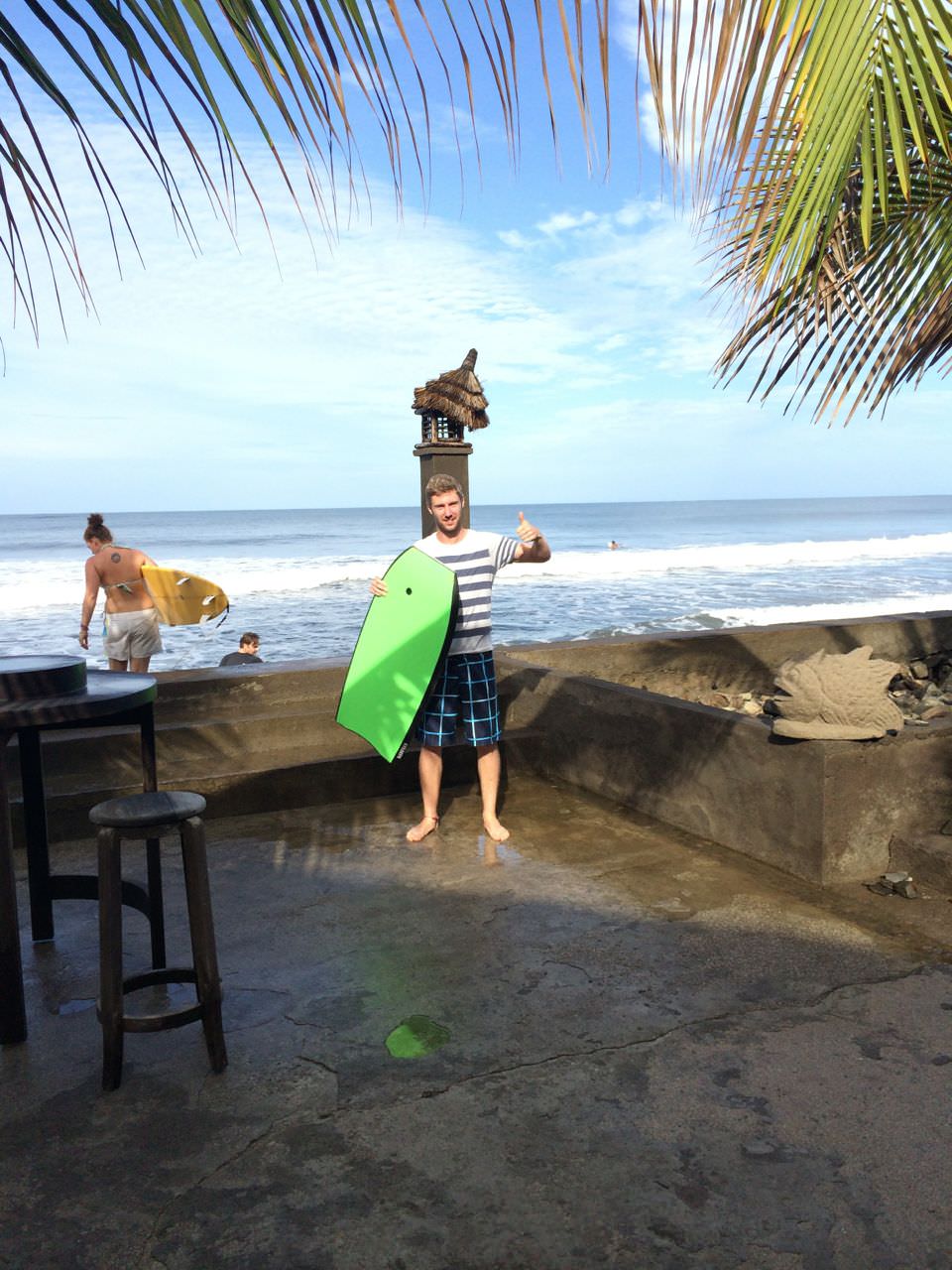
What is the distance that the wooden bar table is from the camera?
9.27ft

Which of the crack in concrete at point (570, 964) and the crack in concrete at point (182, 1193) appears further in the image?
the crack in concrete at point (570, 964)

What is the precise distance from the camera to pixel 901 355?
4.53 metres

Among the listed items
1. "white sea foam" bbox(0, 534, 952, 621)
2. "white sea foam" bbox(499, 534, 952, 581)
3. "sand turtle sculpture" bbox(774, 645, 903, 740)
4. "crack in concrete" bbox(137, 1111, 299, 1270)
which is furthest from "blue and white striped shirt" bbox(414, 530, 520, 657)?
"white sea foam" bbox(499, 534, 952, 581)

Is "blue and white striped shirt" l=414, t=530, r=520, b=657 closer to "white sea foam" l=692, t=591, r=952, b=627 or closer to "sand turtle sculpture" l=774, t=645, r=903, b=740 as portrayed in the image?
"sand turtle sculpture" l=774, t=645, r=903, b=740

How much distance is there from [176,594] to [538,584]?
23.1 metres

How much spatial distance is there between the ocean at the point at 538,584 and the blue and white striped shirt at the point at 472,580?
574 cm

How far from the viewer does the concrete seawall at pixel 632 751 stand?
4.00m

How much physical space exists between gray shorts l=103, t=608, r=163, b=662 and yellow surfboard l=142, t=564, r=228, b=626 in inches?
4.1

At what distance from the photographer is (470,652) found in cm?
474

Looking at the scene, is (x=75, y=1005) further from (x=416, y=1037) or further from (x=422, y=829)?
(x=422, y=829)

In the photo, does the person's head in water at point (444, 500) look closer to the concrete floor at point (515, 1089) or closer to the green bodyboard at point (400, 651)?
the green bodyboard at point (400, 651)

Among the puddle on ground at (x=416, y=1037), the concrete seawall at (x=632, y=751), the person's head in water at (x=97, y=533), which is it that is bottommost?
the puddle on ground at (x=416, y=1037)

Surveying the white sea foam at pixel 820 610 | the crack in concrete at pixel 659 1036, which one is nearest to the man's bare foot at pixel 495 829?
the crack in concrete at pixel 659 1036

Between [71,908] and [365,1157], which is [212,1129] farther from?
[71,908]
